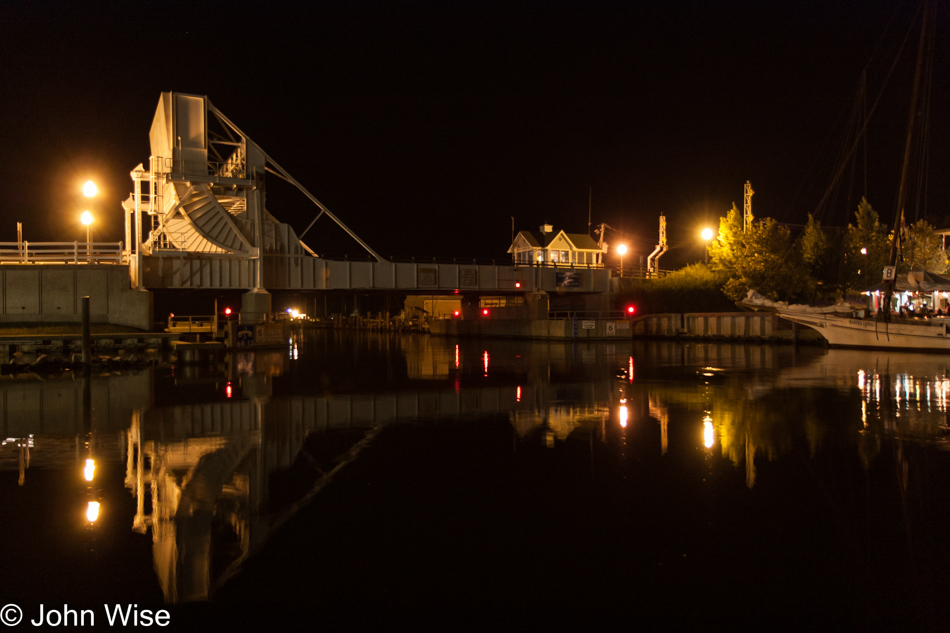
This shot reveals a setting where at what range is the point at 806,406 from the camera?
14.9m

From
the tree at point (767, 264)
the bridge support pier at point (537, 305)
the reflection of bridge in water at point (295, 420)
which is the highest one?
the tree at point (767, 264)

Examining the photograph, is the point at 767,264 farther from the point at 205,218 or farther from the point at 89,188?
the point at 89,188

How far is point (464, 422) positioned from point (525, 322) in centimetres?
3953

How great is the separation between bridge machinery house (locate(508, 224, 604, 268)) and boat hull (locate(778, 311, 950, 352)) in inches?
1645

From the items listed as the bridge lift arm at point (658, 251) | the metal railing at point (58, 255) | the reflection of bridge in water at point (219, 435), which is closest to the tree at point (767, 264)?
the bridge lift arm at point (658, 251)

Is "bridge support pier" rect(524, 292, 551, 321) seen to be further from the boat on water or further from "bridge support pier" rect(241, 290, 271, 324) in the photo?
"bridge support pier" rect(241, 290, 271, 324)

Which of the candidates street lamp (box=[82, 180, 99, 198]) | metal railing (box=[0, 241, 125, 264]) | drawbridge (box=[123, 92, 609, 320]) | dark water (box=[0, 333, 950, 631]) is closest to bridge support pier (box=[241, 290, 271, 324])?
drawbridge (box=[123, 92, 609, 320])

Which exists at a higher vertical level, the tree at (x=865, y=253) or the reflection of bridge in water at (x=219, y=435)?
the tree at (x=865, y=253)

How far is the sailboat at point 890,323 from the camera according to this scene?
33500mm

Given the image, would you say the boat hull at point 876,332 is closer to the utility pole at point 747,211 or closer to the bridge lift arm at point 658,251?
the utility pole at point 747,211

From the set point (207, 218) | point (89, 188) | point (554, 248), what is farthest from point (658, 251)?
point (89, 188)

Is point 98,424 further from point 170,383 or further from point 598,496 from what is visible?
point 598,496

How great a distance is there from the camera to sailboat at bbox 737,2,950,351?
110 feet

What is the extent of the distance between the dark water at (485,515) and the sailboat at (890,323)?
22.2m
